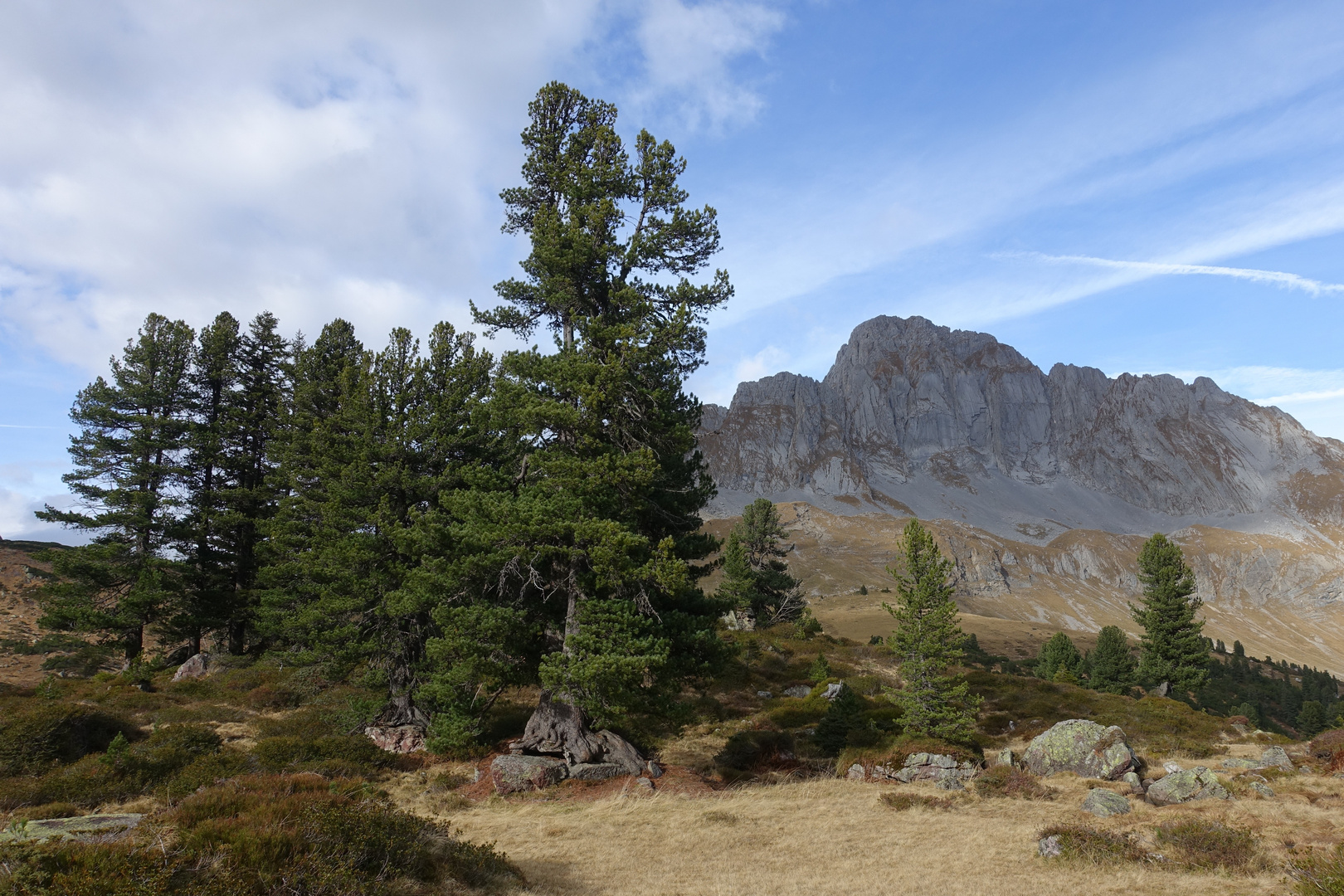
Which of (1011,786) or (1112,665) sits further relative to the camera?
(1112,665)

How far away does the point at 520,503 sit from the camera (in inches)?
680

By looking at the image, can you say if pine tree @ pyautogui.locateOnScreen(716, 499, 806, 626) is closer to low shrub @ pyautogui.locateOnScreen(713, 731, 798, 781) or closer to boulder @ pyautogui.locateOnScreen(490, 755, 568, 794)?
low shrub @ pyautogui.locateOnScreen(713, 731, 798, 781)

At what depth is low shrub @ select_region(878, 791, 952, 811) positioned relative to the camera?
16891 mm

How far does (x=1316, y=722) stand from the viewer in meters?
57.1

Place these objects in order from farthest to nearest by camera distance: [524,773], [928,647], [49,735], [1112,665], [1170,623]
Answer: [1112,665] → [1170,623] → [928,647] → [524,773] → [49,735]

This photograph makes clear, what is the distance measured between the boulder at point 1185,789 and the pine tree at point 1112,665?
37.5m

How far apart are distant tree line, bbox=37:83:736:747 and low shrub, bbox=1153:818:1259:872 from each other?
35.2 feet

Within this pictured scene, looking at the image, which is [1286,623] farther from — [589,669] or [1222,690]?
[589,669]

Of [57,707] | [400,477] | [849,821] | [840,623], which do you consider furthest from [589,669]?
[840,623]

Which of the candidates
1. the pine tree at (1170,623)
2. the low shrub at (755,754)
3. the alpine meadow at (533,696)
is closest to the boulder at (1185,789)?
the alpine meadow at (533,696)

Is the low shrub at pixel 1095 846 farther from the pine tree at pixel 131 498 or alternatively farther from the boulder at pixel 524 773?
the pine tree at pixel 131 498

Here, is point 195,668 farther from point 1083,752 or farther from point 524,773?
point 1083,752

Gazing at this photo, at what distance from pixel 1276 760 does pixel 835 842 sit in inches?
820

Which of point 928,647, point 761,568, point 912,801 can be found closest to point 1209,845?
point 912,801
